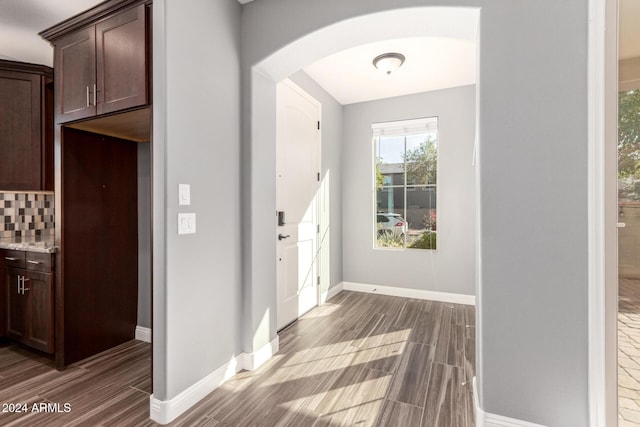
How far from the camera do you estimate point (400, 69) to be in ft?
11.0

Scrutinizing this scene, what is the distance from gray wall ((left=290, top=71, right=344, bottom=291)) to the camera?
3.93 m

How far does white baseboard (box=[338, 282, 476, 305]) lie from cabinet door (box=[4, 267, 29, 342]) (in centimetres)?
343

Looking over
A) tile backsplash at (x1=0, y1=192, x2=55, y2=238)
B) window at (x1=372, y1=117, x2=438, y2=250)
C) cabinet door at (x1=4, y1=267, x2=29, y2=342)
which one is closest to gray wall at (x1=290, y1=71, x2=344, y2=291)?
window at (x1=372, y1=117, x2=438, y2=250)

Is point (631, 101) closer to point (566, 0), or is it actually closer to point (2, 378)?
point (566, 0)

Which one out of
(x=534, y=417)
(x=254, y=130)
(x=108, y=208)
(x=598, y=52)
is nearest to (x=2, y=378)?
(x=108, y=208)

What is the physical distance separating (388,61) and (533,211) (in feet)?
6.85

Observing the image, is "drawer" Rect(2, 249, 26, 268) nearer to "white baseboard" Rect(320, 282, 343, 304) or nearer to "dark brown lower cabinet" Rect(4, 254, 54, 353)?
"dark brown lower cabinet" Rect(4, 254, 54, 353)

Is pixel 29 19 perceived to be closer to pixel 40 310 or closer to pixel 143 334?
pixel 40 310

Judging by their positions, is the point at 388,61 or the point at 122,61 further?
the point at 388,61

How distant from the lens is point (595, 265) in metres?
1.42

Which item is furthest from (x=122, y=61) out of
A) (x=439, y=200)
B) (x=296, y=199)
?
(x=439, y=200)

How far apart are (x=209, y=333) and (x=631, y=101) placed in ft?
8.45

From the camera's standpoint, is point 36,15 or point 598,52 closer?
point 598,52

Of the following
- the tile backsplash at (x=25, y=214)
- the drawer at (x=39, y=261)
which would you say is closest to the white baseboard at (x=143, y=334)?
the drawer at (x=39, y=261)
